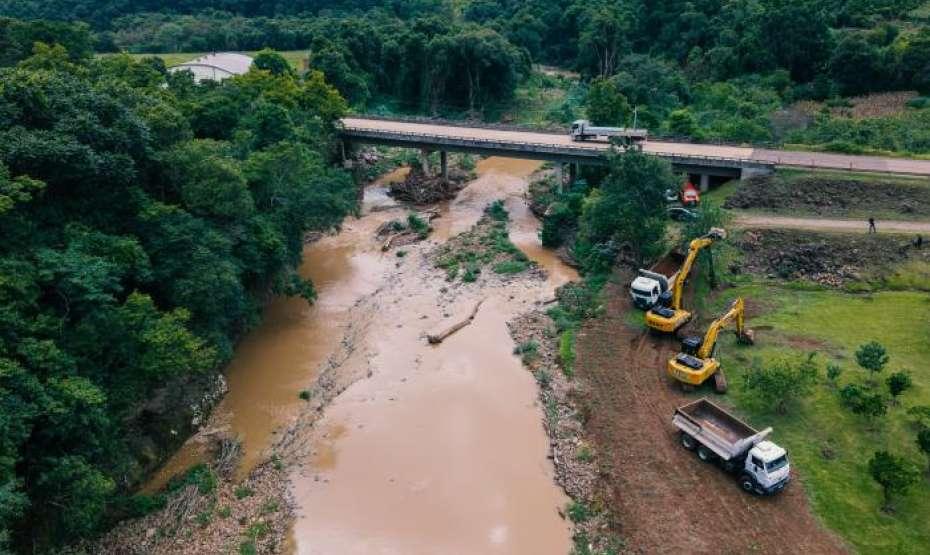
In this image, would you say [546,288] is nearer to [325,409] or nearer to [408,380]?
[408,380]

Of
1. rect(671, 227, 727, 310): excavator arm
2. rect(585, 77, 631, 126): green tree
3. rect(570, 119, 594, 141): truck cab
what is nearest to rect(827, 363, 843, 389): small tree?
rect(671, 227, 727, 310): excavator arm

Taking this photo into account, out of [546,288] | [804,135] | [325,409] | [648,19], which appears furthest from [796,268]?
[648,19]

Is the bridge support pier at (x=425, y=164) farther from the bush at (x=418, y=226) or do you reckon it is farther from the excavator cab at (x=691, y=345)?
the excavator cab at (x=691, y=345)

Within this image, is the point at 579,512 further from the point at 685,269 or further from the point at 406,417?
the point at 685,269

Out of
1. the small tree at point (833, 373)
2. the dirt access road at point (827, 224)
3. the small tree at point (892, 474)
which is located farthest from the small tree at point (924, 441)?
the dirt access road at point (827, 224)

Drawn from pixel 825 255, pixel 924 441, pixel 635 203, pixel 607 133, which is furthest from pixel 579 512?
pixel 607 133

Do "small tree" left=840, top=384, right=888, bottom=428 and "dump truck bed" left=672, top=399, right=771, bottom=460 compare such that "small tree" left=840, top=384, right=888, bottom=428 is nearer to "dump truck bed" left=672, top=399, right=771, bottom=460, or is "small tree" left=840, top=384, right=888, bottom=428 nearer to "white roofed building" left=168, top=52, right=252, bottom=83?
"dump truck bed" left=672, top=399, right=771, bottom=460
